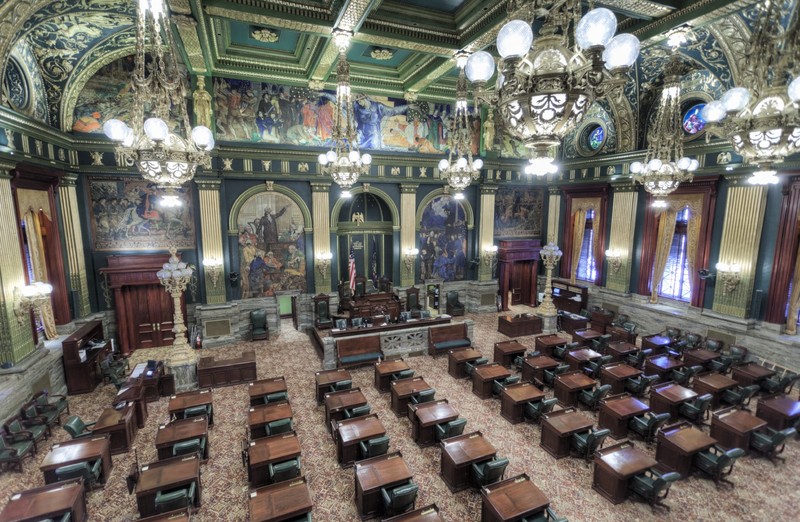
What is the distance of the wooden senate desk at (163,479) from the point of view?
6039 mm

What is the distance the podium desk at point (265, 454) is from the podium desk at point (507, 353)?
279 inches

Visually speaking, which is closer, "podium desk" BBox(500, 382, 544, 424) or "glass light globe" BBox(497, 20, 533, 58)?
"glass light globe" BBox(497, 20, 533, 58)

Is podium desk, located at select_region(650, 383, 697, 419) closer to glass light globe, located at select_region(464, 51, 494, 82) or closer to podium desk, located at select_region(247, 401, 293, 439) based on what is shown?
podium desk, located at select_region(247, 401, 293, 439)

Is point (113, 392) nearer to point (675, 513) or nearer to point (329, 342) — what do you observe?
point (329, 342)

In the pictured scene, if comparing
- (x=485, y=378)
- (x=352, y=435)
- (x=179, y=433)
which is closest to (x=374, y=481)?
(x=352, y=435)

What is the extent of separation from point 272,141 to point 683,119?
50.3 feet

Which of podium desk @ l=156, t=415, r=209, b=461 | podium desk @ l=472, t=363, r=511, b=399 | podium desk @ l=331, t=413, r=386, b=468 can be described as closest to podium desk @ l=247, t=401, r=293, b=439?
podium desk @ l=156, t=415, r=209, b=461

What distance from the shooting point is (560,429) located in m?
7.78

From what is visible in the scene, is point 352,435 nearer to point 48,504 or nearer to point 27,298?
point 48,504

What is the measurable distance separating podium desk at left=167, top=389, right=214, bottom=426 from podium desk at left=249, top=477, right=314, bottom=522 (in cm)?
362

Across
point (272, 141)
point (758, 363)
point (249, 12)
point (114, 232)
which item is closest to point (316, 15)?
point (249, 12)

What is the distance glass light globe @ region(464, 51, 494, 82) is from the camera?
391 centimetres

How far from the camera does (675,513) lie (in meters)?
6.46

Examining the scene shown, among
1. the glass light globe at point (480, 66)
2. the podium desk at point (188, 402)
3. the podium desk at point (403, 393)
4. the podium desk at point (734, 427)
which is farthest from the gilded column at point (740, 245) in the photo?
the podium desk at point (188, 402)
